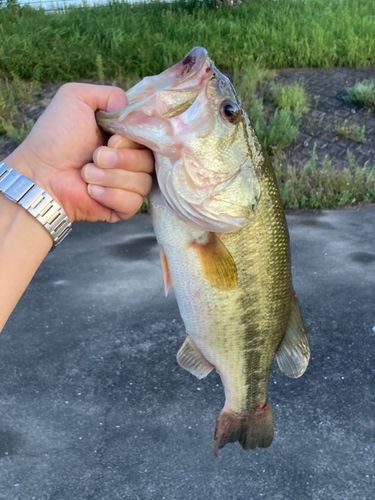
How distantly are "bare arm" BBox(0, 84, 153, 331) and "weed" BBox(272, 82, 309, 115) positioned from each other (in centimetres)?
578

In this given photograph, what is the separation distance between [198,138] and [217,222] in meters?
0.26

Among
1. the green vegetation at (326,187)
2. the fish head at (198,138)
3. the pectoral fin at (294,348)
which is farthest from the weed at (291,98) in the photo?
the fish head at (198,138)

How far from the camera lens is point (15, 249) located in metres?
1.48

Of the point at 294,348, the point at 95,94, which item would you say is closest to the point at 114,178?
the point at 95,94

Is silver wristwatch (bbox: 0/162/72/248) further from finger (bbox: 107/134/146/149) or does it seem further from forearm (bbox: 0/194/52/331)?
finger (bbox: 107/134/146/149)

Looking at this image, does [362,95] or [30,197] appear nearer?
[30,197]

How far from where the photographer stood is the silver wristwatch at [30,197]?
1.48 metres

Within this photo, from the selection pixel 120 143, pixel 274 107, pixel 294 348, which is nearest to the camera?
pixel 120 143

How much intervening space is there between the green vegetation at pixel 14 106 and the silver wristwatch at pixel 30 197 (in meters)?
5.12

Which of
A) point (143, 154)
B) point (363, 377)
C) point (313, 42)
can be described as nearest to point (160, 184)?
point (143, 154)

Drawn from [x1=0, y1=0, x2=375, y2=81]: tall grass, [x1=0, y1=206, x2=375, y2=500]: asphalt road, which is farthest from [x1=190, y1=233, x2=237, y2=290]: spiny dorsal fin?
[x1=0, y1=0, x2=375, y2=81]: tall grass

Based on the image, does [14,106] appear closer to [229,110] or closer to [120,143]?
[120,143]

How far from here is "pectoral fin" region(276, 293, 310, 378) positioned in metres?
1.71

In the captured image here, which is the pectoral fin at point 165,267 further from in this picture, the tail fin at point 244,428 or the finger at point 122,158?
the tail fin at point 244,428
